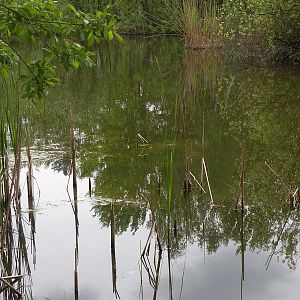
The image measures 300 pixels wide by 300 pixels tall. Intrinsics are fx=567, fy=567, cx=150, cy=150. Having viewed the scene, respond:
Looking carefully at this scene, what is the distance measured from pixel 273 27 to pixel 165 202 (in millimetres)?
9658

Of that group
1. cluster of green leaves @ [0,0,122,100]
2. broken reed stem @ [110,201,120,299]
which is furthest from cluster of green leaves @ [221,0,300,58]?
cluster of green leaves @ [0,0,122,100]

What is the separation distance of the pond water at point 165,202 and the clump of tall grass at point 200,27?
25.9ft

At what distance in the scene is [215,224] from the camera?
160 inches

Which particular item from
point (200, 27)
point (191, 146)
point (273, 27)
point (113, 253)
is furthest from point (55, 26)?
point (200, 27)

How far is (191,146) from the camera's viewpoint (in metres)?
5.98

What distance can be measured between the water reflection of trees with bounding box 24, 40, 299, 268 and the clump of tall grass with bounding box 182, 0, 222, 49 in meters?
4.51

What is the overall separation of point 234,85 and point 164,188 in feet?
21.4

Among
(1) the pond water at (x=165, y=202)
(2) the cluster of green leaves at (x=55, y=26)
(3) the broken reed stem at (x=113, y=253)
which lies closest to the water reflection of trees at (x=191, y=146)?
(1) the pond water at (x=165, y=202)

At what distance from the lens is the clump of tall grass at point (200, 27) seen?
1662 cm

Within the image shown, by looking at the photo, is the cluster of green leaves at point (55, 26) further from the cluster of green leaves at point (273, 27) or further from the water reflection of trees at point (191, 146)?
the cluster of green leaves at point (273, 27)

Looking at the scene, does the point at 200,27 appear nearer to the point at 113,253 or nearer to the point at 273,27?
the point at 273,27

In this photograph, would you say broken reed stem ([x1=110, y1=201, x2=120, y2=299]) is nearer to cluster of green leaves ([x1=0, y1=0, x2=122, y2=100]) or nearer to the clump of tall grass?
cluster of green leaves ([x1=0, y1=0, x2=122, y2=100])

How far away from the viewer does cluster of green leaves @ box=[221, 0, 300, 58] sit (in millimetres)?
13117

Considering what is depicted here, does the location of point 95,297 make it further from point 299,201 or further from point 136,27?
point 136,27
